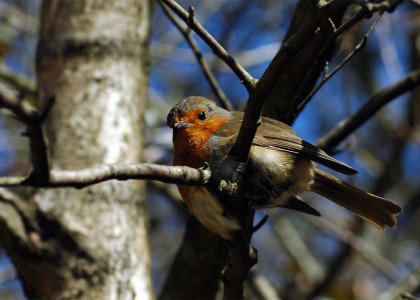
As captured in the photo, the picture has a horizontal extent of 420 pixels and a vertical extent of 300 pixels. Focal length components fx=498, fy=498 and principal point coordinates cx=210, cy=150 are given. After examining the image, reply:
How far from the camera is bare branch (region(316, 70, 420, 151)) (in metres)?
3.08

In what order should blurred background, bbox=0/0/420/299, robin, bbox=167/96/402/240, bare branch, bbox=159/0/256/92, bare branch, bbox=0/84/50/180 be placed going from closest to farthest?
bare branch, bbox=0/84/50/180, bare branch, bbox=159/0/256/92, robin, bbox=167/96/402/240, blurred background, bbox=0/0/420/299

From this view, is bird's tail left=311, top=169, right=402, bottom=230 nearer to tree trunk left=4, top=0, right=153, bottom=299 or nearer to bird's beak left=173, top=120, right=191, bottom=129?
bird's beak left=173, top=120, right=191, bottom=129

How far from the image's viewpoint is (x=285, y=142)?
2793 mm

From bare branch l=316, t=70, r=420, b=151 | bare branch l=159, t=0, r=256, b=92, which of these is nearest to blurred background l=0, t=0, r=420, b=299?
bare branch l=316, t=70, r=420, b=151

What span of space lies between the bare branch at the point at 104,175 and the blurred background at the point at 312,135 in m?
2.16

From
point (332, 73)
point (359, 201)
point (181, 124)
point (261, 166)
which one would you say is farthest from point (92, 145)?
point (359, 201)

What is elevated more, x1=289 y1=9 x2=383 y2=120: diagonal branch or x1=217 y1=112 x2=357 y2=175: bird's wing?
x1=289 y1=9 x2=383 y2=120: diagonal branch

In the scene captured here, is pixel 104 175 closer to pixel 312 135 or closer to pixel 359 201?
pixel 359 201

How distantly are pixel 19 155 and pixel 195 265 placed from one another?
3.98 m

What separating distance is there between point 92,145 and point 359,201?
1.72 metres

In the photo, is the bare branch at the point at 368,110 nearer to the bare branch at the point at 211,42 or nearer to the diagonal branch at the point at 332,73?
the diagonal branch at the point at 332,73

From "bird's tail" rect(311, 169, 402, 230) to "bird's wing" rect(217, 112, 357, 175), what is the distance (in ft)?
1.00

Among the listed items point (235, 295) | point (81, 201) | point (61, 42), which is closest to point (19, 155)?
point (61, 42)

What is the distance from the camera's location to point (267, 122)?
283 centimetres
